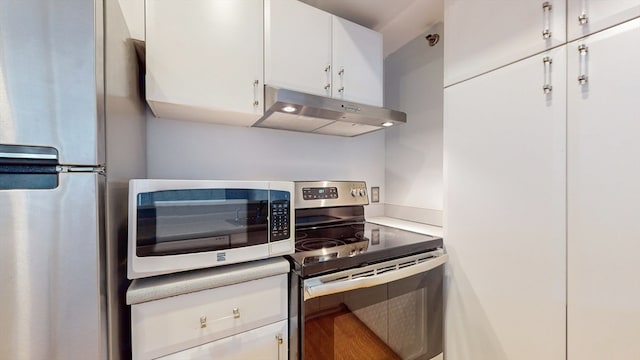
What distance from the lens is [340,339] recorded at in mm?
953

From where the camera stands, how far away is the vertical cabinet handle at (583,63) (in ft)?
2.71

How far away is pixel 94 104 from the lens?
0.61 meters

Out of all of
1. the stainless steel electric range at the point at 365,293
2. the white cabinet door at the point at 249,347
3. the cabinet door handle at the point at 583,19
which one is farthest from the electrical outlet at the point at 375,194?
the cabinet door handle at the point at 583,19

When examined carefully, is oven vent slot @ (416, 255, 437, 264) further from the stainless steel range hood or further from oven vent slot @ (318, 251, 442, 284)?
the stainless steel range hood

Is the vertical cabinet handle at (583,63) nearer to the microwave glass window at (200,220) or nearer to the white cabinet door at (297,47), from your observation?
the white cabinet door at (297,47)

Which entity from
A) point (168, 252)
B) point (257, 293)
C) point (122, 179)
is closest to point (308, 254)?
point (257, 293)

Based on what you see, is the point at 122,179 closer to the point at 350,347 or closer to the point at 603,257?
the point at 350,347

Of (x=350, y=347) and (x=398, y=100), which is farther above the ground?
(x=398, y=100)

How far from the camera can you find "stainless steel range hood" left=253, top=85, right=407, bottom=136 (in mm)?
1095

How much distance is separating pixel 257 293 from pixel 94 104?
760mm

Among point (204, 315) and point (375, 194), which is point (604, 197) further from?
point (204, 315)

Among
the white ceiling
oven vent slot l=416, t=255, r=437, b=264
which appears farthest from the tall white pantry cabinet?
the white ceiling

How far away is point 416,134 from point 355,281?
1232 mm

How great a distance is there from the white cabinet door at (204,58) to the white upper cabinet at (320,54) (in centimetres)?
A: 8
